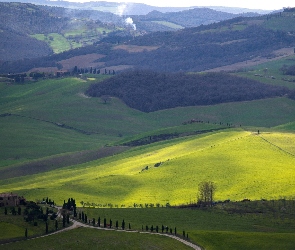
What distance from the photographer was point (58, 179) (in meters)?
180

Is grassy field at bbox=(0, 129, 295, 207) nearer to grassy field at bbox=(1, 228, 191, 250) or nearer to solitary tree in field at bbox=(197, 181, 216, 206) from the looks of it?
solitary tree in field at bbox=(197, 181, 216, 206)

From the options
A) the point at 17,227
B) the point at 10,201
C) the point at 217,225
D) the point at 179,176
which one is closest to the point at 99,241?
the point at 17,227

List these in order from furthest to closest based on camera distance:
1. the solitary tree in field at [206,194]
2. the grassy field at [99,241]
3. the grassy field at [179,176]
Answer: the grassy field at [179,176]
the solitary tree in field at [206,194]
the grassy field at [99,241]

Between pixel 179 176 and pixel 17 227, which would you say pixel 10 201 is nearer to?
pixel 17 227

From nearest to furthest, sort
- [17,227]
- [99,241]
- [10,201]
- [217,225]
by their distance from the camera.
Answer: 1. [99,241]
2. [17,227]
3. [10,201]
4. [217,225]

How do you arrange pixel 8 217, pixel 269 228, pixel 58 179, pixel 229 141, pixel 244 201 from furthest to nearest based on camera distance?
1. pixel 229 141
2. pixel 58 179
3. pixel 244 201
4. pixel 269 228
5. pixel 8 217

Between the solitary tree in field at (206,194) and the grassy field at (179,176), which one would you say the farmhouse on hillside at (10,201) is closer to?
the grassy field at (179,176)

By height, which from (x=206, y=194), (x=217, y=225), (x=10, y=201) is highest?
(x=10, y=201)

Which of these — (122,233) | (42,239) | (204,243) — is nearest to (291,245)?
(204,243)

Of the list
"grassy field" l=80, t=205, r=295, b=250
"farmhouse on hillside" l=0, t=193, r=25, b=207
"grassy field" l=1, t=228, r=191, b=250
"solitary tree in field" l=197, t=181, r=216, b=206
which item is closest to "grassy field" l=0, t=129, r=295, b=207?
"solitary tree in field" l=197, t=181, r=216, b=206

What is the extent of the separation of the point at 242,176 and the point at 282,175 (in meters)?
6.99

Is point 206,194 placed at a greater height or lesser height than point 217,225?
greater

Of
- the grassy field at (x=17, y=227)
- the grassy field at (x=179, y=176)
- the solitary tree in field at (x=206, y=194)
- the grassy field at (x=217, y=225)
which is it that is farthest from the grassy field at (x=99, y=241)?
the grassy field at (x=179, y=176)

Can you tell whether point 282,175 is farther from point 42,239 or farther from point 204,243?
point 42,239
